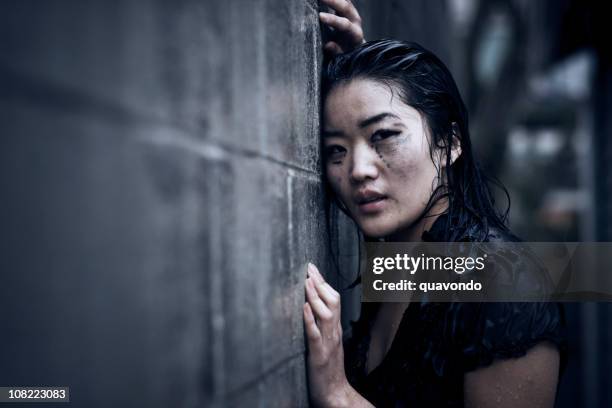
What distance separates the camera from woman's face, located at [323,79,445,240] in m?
1.77

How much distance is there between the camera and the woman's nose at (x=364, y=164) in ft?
5.76

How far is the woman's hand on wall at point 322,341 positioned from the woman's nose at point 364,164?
35cm

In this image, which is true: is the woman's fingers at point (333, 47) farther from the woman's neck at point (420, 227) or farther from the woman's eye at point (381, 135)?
the woman's neck at point (420, 227)

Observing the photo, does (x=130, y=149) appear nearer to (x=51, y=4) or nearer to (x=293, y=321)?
(x=51, y=4)

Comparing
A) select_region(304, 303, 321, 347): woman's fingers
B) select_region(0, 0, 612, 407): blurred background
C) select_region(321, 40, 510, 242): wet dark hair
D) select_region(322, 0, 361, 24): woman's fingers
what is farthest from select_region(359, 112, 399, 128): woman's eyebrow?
select_region(304, 303, 321, 347): woman's fingers

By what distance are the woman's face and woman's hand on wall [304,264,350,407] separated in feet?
1.15

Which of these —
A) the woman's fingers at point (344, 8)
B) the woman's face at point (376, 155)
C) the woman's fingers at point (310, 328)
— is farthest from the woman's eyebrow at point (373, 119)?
the woman's fingers at point (310, 328)

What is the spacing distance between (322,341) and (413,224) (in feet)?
2.07

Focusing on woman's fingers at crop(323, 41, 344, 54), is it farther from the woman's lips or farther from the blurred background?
the woman's lips

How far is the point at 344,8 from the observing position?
1.99 metres

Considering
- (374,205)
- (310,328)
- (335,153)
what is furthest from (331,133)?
(310,328)

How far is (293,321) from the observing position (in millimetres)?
1391

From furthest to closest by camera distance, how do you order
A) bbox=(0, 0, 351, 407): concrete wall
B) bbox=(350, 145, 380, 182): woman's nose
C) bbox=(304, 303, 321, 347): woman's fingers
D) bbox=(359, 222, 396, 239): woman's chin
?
1. bbox=(359, 222, 396, 239): woman's chin
2. bbox=(350, 145, 380, 182): woman's nose
3. bbox=(304, 303, 321, 347): woman's fingers
4. bbox=(0, 0, 351, 407): concrete wall

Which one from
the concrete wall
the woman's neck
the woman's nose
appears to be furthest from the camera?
the woman's neck
